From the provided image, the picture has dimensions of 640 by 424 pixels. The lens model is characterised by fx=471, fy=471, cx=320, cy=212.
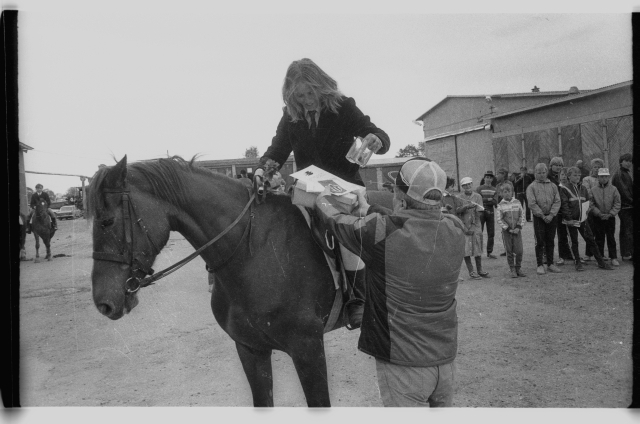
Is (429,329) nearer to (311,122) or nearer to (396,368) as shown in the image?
(396,368)

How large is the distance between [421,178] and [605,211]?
547 centimetres

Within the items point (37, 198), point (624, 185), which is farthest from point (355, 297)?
point (624, 185)

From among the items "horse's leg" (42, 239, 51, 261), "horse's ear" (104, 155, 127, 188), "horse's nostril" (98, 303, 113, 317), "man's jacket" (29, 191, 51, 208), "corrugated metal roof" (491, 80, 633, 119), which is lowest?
"horse's nostril" (98, 303, 113, 317)

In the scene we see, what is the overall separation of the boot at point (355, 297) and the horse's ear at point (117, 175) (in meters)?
1.49

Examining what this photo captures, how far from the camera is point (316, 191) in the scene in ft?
9.34

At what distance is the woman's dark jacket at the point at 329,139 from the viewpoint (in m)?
3.25

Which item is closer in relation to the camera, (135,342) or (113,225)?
(113,225)

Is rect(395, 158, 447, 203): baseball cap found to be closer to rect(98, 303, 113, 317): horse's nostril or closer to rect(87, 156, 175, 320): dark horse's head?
rect(87, 156, 175, 320): dark horse's head

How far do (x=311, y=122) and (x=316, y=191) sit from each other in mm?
655

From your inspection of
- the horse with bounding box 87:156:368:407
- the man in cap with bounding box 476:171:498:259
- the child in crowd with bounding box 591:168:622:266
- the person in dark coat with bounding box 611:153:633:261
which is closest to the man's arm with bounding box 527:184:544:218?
the man in cap with bounding box 476:171:498:259

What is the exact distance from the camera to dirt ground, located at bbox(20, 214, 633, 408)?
3.93 metres

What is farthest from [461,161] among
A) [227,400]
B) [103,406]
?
[103,406]

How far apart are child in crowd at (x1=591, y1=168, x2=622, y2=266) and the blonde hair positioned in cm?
386

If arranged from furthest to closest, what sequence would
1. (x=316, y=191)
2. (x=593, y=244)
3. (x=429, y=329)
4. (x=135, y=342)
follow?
1. (x=593, y=244)
2. (x=135, y=342)
3. (x=316, y=191)
4. (x=429, y=329)
